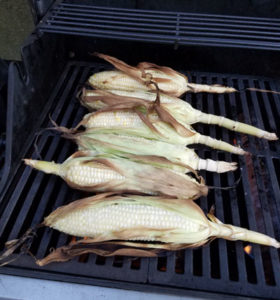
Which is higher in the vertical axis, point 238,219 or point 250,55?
point 250,55

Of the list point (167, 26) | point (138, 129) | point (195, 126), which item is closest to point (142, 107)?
point (138, 129)

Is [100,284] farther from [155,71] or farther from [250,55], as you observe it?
[250,55]

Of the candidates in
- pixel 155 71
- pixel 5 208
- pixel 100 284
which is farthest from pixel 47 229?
pixel 155 71

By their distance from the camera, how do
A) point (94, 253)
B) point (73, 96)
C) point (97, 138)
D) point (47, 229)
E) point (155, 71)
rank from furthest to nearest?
point (73, 96) < point (155, 71) < point (97, 138) < point (47, 229) < point (94, 253)

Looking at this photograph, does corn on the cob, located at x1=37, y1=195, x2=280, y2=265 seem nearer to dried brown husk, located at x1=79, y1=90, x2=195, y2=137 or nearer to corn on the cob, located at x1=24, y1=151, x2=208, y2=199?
corn on the cob, located at x1=24, y1=151, x2=208, y2=199

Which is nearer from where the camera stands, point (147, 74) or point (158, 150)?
point (158, 150)

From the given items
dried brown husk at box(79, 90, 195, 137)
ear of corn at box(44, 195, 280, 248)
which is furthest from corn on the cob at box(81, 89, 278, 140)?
ear of corn at box(44, 195, 280, 248)

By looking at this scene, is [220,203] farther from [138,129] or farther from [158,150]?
[138,129]
